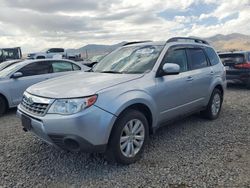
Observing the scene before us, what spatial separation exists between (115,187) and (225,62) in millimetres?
8695

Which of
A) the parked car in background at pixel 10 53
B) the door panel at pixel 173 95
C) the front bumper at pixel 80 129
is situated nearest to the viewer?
the front bumper at pixel 80 129

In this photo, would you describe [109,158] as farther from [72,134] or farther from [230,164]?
[230,164]

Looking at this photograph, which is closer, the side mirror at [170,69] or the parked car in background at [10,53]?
the side mirror at [170,69]

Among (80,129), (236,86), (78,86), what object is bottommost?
(236,86)

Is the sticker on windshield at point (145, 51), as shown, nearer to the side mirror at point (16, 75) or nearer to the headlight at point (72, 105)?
the headlight at point (72, 105)

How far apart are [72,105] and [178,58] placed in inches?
94.3

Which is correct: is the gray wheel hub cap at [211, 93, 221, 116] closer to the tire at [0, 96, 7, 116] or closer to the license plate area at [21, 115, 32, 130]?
the license plate area at [21, 115, 32, 130]

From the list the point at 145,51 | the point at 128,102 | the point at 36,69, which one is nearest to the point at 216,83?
the point at 145,51

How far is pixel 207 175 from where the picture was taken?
12.1ft

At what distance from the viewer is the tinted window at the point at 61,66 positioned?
8586mm

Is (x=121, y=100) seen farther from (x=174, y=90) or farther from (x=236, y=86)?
(x=236, y=86)

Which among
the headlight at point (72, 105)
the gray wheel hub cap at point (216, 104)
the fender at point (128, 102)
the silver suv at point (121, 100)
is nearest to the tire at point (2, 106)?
the silver suv at point (121, 100)

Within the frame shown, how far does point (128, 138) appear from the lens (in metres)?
3.97

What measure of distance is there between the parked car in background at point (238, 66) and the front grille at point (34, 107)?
8.50 meters
